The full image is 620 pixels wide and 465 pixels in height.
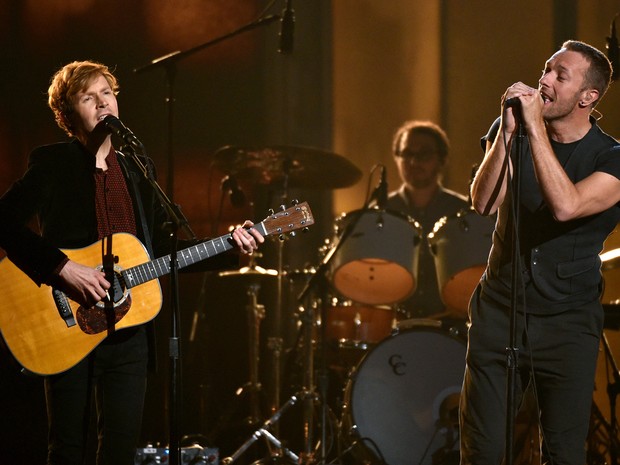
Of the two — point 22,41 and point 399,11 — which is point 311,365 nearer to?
point 22,41

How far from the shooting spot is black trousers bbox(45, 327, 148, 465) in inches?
123

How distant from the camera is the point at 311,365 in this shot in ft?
17.5

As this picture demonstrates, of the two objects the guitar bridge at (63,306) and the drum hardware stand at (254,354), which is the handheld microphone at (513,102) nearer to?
the guitar bridge at (63,306)

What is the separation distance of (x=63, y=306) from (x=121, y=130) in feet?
2.68

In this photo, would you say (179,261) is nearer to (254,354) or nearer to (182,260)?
(182,260)

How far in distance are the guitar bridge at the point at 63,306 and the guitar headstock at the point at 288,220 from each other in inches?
34.7

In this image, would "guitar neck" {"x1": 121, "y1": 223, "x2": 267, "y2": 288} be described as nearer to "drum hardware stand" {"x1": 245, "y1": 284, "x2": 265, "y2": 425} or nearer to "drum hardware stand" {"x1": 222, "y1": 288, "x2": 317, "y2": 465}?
"drum hardware stand" {"x1": 222, "y1": 288, "x2": 317, "y2": 465}

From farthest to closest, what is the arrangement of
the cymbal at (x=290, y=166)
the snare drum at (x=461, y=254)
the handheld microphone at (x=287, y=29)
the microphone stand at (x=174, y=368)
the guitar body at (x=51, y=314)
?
the cymbal at (x=290, y=166)
the snare drum at (x=461, y=254)
the handheld microphone at (x=287, y=29)
the guitar body at (x=51, y=314)
the microphone stand at (x=174, y=368)

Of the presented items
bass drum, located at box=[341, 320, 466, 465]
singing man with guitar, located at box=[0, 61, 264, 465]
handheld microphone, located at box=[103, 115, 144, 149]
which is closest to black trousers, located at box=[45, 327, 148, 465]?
singing man with guitar, located at box=[0, 61, 264, 465]

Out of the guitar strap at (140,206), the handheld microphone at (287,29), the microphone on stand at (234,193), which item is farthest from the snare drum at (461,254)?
the guitar strap at (140,206)

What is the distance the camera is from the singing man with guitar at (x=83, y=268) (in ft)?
10.5

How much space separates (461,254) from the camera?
5.27 metres

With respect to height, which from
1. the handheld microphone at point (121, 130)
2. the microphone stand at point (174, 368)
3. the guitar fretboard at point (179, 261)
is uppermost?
the handheld microphone at point (121, 130)

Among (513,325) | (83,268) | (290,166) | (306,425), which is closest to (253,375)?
(306,425)
